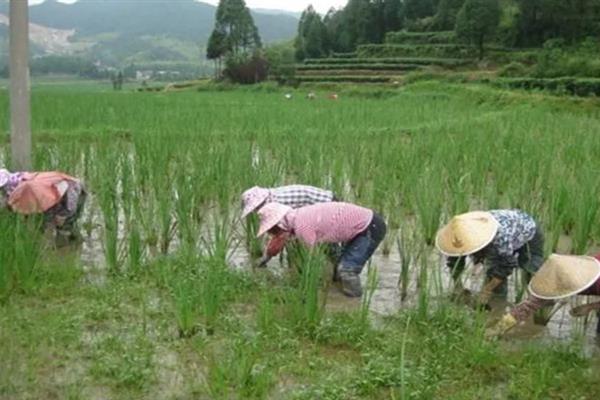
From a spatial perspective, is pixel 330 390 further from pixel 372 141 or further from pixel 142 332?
pixel 372 141

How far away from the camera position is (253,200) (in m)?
4.15

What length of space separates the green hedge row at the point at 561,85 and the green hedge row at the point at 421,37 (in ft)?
48.8

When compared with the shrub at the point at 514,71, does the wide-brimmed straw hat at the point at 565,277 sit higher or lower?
lower

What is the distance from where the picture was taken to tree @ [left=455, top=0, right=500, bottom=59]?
1320 inches

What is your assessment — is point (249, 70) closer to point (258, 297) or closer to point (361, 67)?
Result: point (361, 67)

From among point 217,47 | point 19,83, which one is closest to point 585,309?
point 19,83

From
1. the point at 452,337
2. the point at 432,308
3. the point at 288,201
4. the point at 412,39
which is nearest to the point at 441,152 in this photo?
the point at 288,201

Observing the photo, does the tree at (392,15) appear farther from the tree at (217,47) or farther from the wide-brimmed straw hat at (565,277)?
the wide-brimmed straw hat at (565,277)

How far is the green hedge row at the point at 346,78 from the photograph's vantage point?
31.1 m

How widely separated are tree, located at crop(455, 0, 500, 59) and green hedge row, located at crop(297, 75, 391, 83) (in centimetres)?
596

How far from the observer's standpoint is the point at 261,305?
3258 millimetres

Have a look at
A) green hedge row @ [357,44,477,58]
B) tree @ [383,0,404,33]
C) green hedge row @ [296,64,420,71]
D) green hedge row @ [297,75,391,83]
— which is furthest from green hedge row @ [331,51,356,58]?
green hedge row @ [297,75,391,83]

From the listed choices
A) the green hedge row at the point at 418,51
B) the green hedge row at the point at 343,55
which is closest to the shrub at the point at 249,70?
the green hedge row at the point at 418,51

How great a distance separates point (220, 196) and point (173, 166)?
4.44 feet
